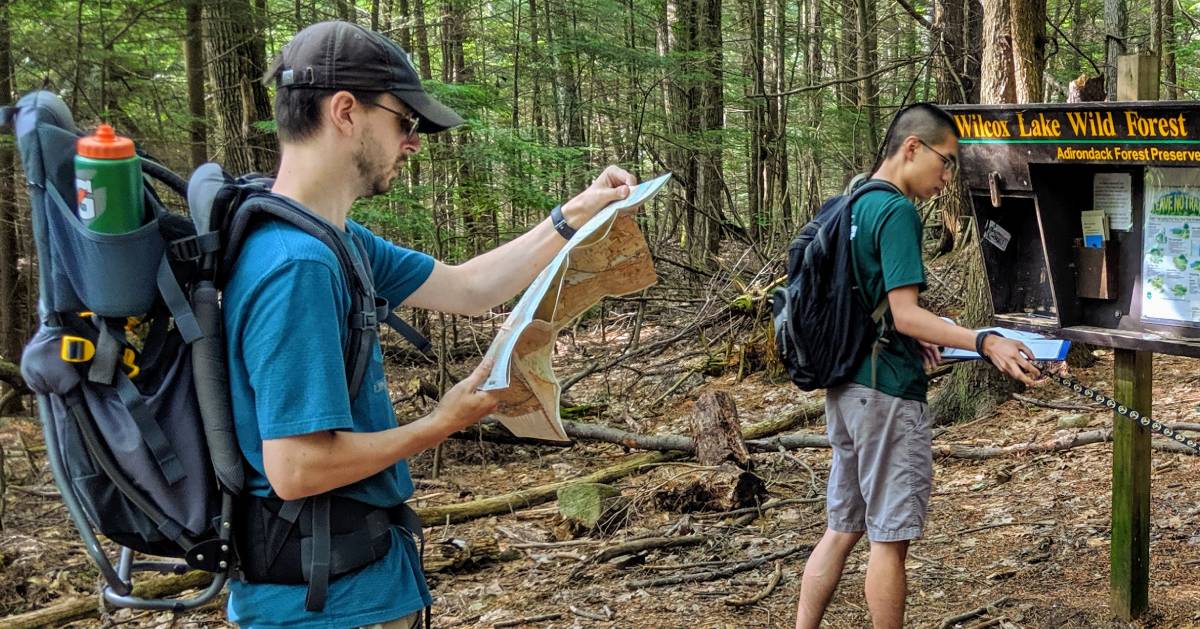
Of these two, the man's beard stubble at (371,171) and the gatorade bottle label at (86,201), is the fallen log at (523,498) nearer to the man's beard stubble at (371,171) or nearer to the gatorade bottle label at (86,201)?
the man's beard stubble at (371,171)

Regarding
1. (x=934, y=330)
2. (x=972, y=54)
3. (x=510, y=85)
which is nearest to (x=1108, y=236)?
(x=934, y=330)

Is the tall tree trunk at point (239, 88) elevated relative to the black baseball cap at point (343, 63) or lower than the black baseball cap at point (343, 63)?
elevated

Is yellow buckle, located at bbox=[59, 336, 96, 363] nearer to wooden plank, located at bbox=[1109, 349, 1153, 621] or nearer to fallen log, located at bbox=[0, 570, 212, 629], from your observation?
fallen log, located at bbox=[0, 570, 212, 629]

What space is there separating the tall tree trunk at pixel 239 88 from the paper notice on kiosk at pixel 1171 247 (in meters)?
8.83

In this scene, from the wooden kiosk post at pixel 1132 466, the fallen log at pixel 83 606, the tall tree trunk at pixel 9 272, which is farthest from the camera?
the tall tree trunk at pixel 9 272

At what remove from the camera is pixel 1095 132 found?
357 centimetres

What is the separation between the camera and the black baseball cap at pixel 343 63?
203 cm

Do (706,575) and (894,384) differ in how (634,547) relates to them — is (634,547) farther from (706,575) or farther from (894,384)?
(894,384)

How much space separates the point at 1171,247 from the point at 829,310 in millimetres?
1351

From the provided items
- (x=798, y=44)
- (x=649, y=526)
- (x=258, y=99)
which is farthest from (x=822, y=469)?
(x=798, y=44)

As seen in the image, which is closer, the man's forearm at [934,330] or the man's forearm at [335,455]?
the man's forearm at [335,455]

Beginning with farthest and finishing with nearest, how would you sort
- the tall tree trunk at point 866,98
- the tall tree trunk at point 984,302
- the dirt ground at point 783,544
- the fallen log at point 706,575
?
1. the tall tree trunk at point 866,98
2. the tall tree trunk at point 984,302
3. the fallen log at point 706,575
4. the dirt ground at point 783,544

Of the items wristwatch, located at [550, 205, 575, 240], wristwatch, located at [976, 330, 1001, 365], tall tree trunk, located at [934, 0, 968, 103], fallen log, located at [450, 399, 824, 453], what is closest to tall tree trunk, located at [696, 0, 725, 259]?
tall tree trunk, located at [934, 0, 968, 103]

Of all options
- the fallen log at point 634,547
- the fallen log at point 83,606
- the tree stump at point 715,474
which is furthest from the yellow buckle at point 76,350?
the tree stump at point 715,474
